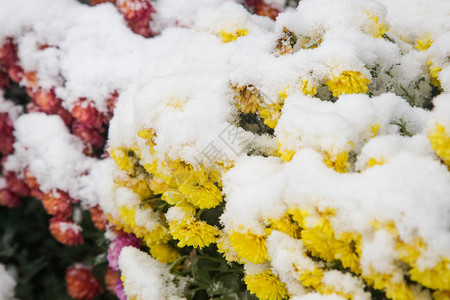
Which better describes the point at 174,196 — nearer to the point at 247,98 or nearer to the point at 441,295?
the point at 247,98

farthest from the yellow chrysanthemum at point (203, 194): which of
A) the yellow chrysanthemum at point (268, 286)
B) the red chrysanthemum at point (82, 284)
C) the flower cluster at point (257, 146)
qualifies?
the red chrysanthemum at point (82, 284)

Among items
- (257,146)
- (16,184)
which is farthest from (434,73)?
(16,184)

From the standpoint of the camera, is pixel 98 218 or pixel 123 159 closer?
pixel 123 159

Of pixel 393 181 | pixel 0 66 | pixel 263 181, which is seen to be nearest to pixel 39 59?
pixel 0 66

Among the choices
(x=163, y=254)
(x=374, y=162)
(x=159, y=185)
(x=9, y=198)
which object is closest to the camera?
(x=374, y=162)

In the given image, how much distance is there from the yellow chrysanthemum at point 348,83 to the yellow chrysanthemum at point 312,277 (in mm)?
455

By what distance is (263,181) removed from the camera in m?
0.95

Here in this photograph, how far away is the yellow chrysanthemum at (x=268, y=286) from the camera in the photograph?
950 millimetres

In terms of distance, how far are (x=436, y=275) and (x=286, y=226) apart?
32cm

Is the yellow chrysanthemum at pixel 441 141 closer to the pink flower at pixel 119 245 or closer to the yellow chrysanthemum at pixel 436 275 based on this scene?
the yellow chrysanthemum at pixel 436 275

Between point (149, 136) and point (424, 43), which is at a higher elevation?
point (424, 43)

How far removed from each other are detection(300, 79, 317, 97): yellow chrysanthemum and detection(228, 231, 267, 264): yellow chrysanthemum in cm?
40

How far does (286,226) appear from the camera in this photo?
2.94 ft

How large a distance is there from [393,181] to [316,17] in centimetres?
64
